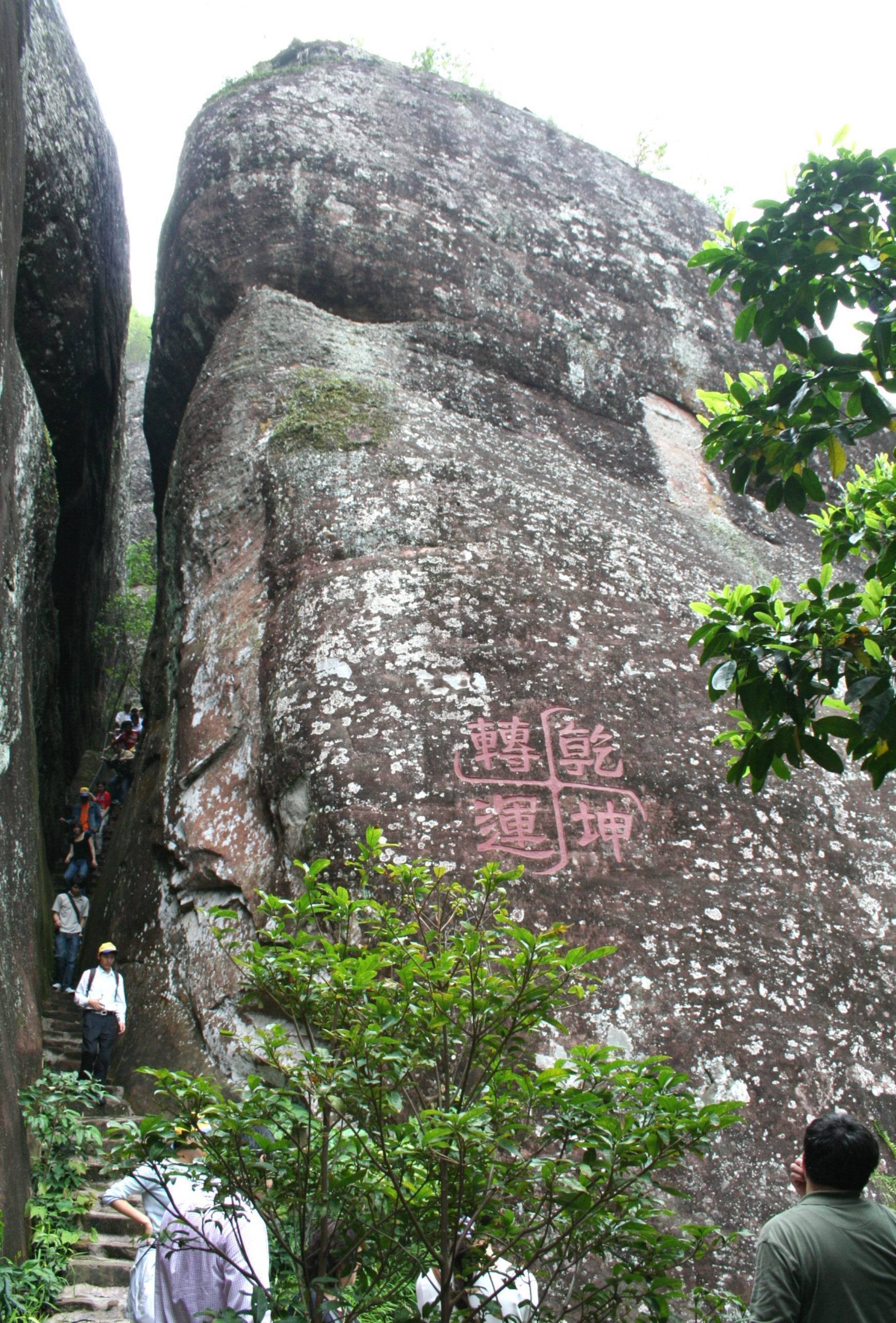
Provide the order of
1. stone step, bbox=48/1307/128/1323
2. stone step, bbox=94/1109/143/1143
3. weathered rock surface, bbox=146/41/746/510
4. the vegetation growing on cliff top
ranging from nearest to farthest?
stone step, bbox=48/1307/128/1323 < stone step, bbox=94/1109/143/1143 < the vegetation growing on cliff top < weathered rock surface, bbox=146/41/746/510

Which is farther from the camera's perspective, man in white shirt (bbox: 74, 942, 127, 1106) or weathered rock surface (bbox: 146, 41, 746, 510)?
weathered rock surface (bbox: 146, 41, 746, 510)

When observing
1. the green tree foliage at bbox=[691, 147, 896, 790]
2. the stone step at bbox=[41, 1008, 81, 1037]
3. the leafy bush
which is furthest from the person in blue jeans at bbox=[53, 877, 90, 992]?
the leafy bush

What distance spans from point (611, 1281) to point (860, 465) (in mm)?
9493

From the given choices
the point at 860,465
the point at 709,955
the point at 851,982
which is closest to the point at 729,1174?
the point at 709,955

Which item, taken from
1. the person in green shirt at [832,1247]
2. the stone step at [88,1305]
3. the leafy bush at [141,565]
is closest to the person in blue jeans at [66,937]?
the stone step at [88,1305]

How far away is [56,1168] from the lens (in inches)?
187

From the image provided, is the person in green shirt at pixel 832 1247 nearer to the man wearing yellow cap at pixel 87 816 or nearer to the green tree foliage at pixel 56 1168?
the green tree foliage at pixel 56 1168

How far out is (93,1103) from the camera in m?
5.03

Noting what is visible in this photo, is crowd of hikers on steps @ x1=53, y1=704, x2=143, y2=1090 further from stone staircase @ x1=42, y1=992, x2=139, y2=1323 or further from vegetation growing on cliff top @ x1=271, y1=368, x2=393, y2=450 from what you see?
vegetation growing on cliff top @ x1=271, y1=368, x2=393, y2=450

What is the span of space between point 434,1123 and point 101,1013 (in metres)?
3.81

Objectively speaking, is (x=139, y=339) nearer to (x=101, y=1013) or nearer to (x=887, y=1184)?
(x=101, y=1013)

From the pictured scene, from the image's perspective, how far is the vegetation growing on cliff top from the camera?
→ 24.0 feet

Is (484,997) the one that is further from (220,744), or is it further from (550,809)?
(220,744)

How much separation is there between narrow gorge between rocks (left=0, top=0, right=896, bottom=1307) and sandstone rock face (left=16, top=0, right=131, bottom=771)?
2.2 inches
